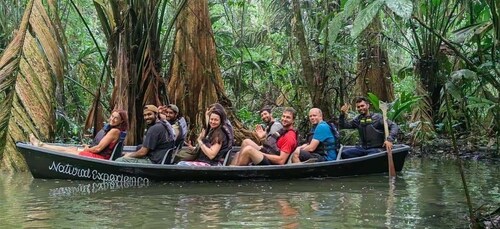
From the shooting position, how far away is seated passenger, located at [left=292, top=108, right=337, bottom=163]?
9.66m

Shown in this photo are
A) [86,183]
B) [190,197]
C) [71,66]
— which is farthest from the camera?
[71,66]

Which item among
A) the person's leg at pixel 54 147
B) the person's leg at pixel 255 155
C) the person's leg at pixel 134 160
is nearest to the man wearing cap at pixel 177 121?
the person's leg at pixel 134 160

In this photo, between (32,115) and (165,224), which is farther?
(32,115)

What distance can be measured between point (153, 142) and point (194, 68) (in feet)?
7.27

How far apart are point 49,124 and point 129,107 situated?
85.1 inches

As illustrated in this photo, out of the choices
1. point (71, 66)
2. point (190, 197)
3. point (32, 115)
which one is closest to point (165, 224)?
point (190, 197)

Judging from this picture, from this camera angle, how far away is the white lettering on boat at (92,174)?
344 inches

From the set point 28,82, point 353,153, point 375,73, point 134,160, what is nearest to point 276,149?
point 353,153

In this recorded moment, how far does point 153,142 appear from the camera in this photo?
29.1 ft

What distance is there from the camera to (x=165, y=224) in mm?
5672

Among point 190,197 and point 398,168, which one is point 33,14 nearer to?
point 190,197

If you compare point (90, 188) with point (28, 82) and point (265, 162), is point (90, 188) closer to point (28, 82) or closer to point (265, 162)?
point (28, 82)

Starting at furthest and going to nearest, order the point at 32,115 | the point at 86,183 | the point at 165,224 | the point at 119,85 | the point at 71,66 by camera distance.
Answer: the point at 71,66
the point at 119,85
the point at 86,183
the point at 32,115
the point at 165,224

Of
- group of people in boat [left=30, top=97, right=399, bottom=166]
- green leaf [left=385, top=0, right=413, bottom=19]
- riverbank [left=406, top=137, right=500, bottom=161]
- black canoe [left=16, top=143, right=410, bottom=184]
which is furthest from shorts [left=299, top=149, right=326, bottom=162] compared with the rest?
green leaf [left=385, top=0, right=413, bottom=19]
